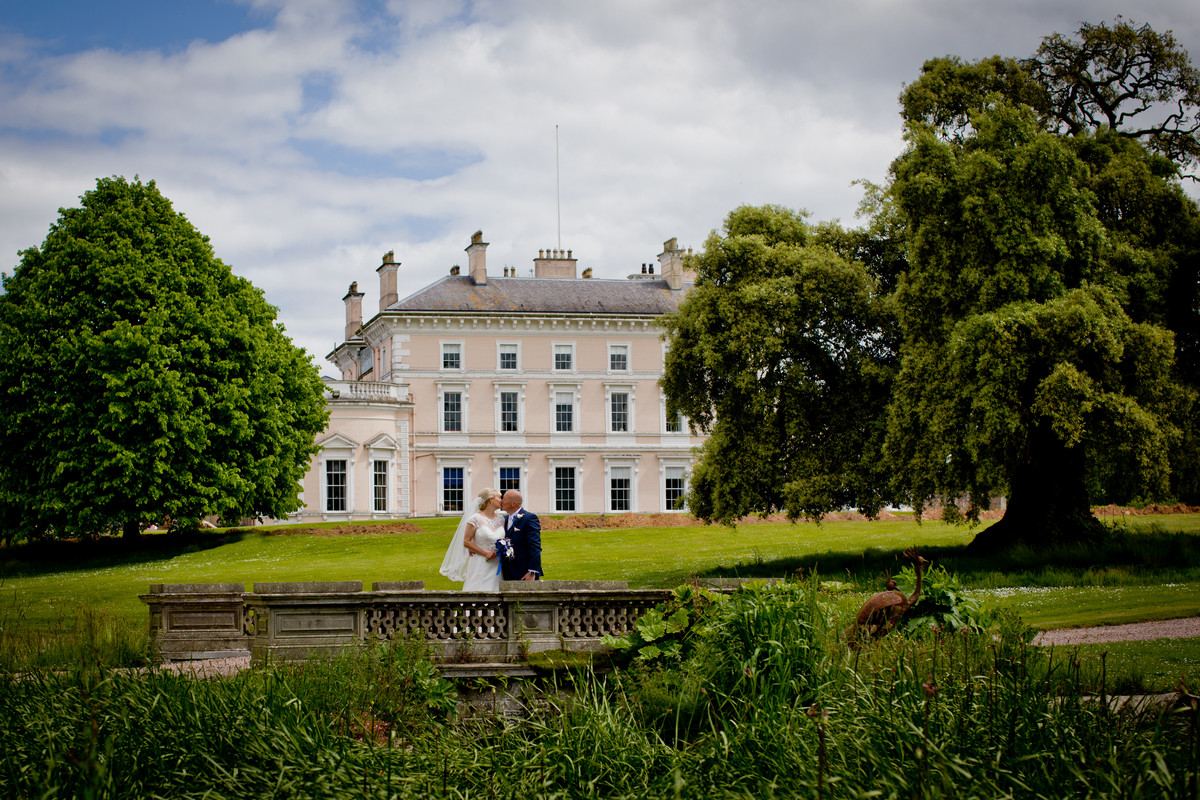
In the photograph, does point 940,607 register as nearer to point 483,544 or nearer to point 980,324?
point 483,544

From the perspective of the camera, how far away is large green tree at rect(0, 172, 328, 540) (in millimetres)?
30359

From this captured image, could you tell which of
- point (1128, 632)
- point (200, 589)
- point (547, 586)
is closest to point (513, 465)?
point (200, 589)

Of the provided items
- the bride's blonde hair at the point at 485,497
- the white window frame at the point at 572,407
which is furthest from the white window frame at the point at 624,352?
the bride's blonde hair at the point at 485,497

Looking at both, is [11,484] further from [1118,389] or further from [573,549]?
[1118,389]

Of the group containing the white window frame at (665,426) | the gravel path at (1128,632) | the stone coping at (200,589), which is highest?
the white window frame at (665,426)

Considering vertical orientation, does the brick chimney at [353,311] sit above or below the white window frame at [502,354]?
above

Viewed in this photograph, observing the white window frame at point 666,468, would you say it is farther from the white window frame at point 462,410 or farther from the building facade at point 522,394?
the white window frame at point 462,410

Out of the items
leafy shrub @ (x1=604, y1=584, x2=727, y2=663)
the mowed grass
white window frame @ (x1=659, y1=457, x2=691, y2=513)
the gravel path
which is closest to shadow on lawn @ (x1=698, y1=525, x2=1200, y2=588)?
the mowed grass

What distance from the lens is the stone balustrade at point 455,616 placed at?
35.3 ft

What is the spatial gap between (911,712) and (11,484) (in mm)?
31790

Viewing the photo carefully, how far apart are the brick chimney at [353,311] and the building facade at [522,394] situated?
25.2 feet

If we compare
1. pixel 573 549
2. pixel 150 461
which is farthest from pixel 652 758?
pixel 150 461

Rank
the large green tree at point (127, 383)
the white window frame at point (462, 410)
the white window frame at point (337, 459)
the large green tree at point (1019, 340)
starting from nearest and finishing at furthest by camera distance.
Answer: the large green tree at point (1019, 340)
the large green tree at point (127, 383)
the white window frame at point (337, 459)
the white window frame at point (462, 410)

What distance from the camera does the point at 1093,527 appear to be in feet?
70.8
